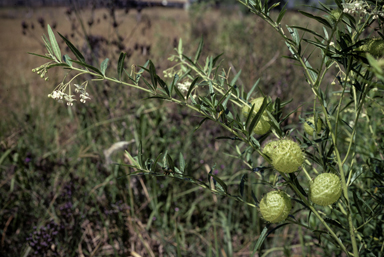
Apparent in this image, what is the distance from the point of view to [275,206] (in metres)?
0.65

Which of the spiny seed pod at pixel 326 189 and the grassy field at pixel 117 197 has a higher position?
the spiny seed pod at pixel 326 189

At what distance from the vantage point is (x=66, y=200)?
1.85 metres

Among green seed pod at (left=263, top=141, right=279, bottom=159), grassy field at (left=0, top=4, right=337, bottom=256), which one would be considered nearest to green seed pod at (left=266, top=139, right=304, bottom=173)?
green seed pod at (left=263, top=141, right=279, bottom=159)

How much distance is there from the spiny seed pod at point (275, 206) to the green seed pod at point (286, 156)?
8 centimetres

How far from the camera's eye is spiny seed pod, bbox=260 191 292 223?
65 centimetres

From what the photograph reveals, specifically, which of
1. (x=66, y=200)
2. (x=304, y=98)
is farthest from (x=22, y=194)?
(x=304, y=98)

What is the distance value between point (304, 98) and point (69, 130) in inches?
87.5

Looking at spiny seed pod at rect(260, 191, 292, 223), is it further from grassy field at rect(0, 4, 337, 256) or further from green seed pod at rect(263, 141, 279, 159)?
grassy field at rect(0, 4, 337, 256)

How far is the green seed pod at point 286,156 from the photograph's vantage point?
1.96 ft

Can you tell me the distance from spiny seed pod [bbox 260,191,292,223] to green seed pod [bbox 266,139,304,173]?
0.08m

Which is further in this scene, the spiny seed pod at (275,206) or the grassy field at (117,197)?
the grassy field at (117,197)

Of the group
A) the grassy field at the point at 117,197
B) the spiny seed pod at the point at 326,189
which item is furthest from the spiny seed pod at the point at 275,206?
the grassy field at the point at 117,197

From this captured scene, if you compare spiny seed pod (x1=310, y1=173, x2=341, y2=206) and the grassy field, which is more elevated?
spiny seed pod (x1=310, y1=173, x2=341, y2=206)

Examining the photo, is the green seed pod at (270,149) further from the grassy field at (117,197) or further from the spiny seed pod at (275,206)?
the grassy field at (117,197)
